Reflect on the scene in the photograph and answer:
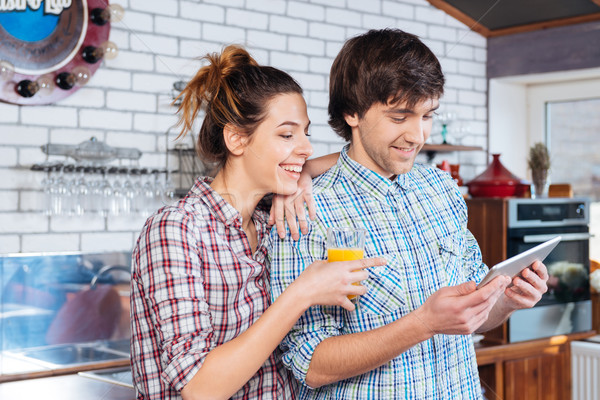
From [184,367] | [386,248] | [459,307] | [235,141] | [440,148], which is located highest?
[440,148]

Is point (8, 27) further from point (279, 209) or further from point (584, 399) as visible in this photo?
point (584, 399)

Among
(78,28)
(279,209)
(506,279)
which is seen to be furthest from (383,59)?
(78,28)

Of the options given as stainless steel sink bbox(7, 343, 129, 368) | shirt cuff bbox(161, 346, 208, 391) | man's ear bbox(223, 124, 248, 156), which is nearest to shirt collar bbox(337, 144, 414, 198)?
man's ear bbox(223, 124, 248, 156)

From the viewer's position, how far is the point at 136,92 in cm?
334

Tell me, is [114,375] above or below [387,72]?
below

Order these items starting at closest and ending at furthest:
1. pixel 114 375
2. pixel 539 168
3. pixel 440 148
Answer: pixel 114 375, pixel 539 168, pixel 440 148

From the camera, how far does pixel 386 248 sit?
5.09ft

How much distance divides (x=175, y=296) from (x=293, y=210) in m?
0.36

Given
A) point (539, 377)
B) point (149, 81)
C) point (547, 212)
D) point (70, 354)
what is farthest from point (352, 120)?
point (539, 377)

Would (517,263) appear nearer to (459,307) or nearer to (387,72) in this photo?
(459,307)

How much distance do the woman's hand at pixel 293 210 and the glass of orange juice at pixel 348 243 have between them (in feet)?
0.31

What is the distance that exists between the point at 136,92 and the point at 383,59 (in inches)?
80.6

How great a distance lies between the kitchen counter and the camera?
8.37 feet

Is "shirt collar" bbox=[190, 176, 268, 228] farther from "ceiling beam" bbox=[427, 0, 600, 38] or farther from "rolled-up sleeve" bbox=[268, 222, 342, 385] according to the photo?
"ceiling beam" bbox=[427, 0, 600, 38]
